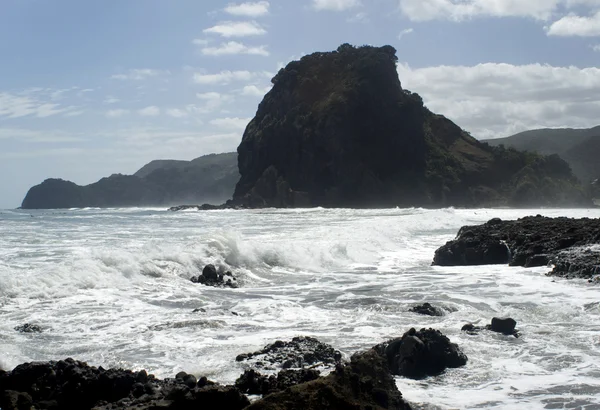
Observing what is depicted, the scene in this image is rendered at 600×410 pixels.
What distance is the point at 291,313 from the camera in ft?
39.3

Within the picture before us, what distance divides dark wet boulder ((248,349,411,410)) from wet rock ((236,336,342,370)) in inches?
68.5

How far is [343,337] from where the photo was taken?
381 inches

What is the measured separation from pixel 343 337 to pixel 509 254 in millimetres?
13057

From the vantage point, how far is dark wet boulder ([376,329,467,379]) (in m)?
7.57

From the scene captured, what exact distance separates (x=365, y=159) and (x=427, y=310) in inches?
3921

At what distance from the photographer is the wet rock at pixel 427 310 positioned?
11.3 meters

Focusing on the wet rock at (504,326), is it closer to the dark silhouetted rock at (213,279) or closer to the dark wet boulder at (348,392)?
the dark wet boulder at (348,392)

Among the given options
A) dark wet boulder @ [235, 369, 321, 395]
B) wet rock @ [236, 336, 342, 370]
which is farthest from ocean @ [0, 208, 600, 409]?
dark wet boulder @ [235, 369, 321, 395]

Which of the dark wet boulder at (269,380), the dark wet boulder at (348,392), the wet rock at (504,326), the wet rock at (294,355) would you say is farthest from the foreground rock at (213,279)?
the dark wet boulder at (348,392)

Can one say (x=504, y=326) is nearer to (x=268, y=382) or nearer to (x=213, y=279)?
(x=268, y=382)

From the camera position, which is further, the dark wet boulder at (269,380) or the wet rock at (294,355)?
the wet rock at (294,355)

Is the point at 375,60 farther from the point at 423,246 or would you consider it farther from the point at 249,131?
the point at 423,246

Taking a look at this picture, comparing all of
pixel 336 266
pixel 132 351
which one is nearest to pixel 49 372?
pixel 132 351

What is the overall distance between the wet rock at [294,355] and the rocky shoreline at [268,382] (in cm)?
1
